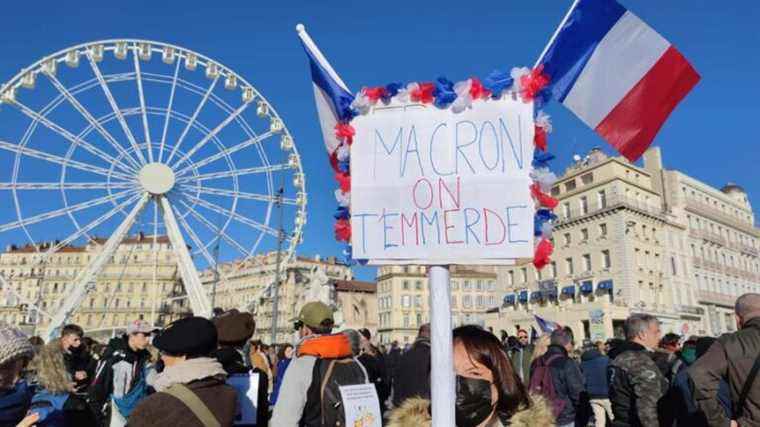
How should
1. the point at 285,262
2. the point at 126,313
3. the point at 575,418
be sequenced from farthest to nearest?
the point at 126,313 < the point at 285,262 < the point at 575,418

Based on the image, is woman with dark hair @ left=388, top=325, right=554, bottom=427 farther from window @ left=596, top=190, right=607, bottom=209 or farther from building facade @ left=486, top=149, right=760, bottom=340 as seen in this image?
window @ left=596, top=190, right=607, bottom=209

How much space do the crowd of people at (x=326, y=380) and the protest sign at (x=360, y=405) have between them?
0.23ft

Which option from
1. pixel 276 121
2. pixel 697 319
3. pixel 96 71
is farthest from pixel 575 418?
pixel 697 319

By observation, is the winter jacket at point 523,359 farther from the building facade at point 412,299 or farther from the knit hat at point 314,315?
the building facade at point 412,299

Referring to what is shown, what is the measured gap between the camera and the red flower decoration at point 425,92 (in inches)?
118

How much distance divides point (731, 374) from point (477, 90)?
8.24 feet

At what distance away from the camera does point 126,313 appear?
289ft

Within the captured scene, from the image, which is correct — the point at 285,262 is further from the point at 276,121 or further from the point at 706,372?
the point at 706,372

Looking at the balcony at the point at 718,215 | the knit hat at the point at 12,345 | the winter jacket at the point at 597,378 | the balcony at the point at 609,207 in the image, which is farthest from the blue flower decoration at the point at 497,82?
the balcony at the point at 718,215

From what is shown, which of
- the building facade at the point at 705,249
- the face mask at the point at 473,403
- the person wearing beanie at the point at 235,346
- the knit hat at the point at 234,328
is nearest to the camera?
the face mask at the point at 473,403

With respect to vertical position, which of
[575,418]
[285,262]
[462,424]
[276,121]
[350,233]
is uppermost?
[276,121]

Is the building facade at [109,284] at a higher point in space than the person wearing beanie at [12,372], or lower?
higher

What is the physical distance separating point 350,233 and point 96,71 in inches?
985

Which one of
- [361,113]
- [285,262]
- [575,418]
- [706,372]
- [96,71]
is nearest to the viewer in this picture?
[361,113]
